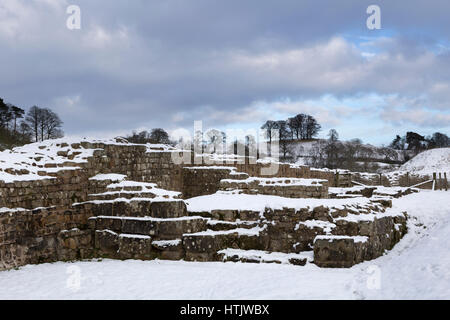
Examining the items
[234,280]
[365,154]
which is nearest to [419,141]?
[365,154]

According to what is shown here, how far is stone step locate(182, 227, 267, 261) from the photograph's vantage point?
34.4ft

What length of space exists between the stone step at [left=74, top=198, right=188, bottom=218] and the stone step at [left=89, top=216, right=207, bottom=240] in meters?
0.16

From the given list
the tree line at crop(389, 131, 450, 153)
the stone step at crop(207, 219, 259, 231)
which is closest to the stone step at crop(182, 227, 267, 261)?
the stone step at crop(207, 219, 259, 231)

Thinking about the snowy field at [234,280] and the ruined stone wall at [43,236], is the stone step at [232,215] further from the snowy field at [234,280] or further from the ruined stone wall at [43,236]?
the ruined stone wall at [43,236]

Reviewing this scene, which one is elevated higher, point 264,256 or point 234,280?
point 264,256

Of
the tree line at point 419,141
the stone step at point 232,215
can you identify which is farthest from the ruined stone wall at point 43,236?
the tree line at point 419,141

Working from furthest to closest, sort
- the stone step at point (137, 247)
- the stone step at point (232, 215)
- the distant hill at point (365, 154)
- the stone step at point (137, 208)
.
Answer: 1. the distant hill at point (365, 154)
2. the stone step at point (232, 215)
3. the stone step at point (137, 208)
4. the stone step at point (137, 247)

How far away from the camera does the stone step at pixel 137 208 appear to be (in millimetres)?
10969

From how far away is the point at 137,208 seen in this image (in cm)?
1127

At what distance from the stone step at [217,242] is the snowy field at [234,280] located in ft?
1.32

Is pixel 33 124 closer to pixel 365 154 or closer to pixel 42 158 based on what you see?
pixel 42 158

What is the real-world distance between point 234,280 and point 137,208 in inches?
151

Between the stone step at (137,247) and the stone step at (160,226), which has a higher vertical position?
the stone step at (160,226)

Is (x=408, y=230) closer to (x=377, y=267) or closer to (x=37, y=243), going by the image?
(x=377, y=267)
